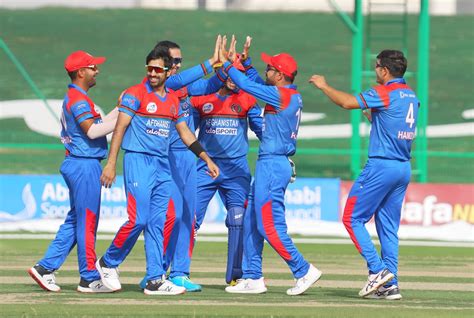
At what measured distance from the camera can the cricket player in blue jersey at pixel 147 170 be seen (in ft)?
36.0

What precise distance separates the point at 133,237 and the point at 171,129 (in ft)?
4.30

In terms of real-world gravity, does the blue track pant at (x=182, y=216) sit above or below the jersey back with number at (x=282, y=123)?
below

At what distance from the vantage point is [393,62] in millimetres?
11289

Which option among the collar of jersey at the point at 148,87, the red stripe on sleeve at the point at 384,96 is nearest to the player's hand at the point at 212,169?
the collar of jersey at the point at 148,87

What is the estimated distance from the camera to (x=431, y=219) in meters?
22.1

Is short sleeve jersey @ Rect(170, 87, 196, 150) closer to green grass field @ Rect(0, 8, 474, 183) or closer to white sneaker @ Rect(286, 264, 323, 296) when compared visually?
white sneaker @ Rect(286, 264, 323, 296)

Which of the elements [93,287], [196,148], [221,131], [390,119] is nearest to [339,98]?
[390,119]

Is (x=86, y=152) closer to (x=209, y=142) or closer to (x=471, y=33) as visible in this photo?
(x=209, y=142)

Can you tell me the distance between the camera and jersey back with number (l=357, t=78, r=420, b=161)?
A: 36.7ft

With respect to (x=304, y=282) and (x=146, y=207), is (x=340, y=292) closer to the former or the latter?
(x=304, y=282)

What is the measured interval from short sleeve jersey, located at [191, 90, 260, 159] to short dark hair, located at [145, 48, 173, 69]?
1147 mm

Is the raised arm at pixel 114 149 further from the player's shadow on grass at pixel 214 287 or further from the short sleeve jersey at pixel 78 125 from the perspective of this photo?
the player's shadow on grass at pixel 214 287

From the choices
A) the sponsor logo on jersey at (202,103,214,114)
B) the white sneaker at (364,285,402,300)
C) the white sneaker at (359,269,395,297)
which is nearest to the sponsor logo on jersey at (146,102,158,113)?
the sponsor logo on jersey at (202,103,214,114)

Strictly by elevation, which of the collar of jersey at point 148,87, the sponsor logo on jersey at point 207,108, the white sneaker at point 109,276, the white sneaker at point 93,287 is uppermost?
the collar of jersey at point 148,87
